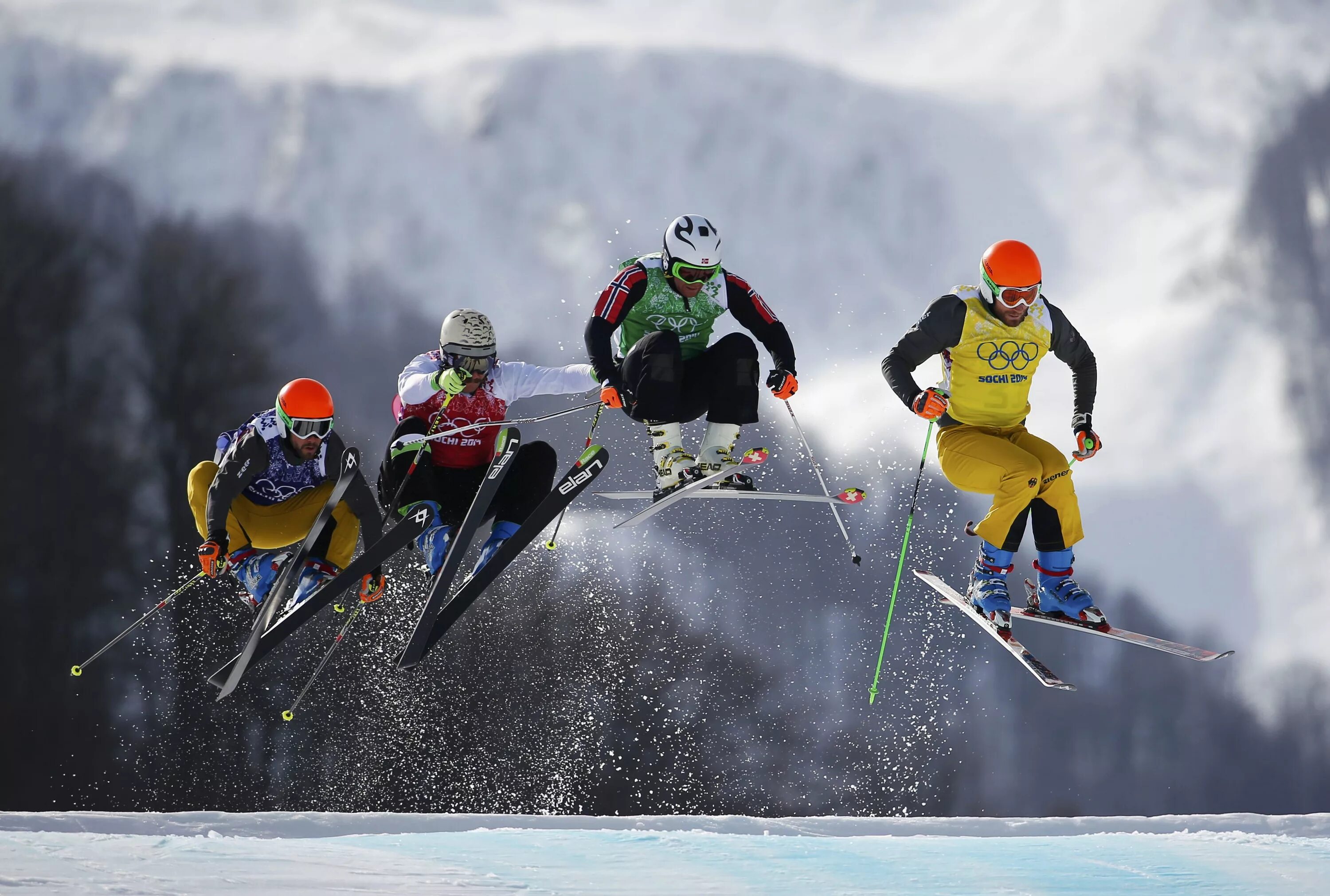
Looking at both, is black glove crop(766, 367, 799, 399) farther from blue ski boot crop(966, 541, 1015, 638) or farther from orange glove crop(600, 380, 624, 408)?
blue ski boot crop(966, 541, 1015, 638)

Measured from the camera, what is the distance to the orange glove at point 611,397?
25.2ft

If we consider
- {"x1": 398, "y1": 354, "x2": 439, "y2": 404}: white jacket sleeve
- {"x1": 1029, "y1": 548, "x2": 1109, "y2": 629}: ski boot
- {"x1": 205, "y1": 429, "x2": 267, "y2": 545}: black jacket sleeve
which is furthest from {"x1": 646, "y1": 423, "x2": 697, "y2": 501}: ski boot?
{"x1": 205, "y1": 429, "x2": 267, "y2": 545}: black jacket sleeve

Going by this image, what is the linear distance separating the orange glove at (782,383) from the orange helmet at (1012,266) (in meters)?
1.32

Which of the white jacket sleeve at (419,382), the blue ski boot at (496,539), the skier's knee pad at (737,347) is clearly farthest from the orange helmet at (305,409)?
the skier's knee pad at (737,347)

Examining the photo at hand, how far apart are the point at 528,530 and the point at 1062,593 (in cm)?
334

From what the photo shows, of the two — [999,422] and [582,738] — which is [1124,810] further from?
[999,422]

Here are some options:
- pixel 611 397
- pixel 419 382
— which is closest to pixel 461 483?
pixel 419 382

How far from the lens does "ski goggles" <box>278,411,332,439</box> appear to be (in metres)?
7.93

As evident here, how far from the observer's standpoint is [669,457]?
7.98 m

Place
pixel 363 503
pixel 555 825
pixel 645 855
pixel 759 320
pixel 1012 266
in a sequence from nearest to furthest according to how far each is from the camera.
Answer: pixel 1012 266 < pixel 759 320 < pixel 363 503 < pixel 645 855 < pixel 555 825

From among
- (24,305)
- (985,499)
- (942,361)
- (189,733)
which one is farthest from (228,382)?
(942,361)

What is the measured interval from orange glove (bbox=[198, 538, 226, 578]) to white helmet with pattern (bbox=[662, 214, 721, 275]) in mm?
3240

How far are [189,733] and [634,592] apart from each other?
857 cm

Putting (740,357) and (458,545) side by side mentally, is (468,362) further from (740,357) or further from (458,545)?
(740,357)
